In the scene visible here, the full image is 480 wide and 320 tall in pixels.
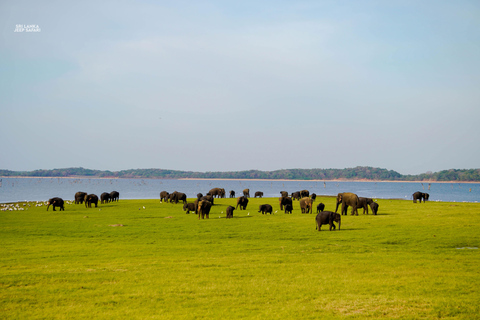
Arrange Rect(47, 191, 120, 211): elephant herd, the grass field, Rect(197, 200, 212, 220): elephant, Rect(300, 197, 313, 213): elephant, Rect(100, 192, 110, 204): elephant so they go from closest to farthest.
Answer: the grass field < Rect(197, 200, 212, 220): elephant < Rect(300, 197, 313, 213): elephant < Rect(47, 191, 120, 211): elephant herd < Rect(100, 192, 110, 204): elephant

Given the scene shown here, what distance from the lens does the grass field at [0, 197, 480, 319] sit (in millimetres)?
10961

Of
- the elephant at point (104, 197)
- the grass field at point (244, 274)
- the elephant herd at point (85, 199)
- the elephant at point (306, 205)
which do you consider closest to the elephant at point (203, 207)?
the grass field at point (244, 274)

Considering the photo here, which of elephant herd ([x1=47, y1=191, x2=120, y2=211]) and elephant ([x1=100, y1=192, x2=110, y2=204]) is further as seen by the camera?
elephant ([x1=100, y1=192, x2=110, y2=204])

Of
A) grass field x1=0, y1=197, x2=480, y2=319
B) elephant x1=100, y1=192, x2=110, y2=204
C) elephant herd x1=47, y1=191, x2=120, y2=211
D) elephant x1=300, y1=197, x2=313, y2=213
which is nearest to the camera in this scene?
grass field x1=0, y1=197, x2=480, y2=319

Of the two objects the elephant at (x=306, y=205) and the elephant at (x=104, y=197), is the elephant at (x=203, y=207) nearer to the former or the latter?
the elephant at (x=306, y=205)

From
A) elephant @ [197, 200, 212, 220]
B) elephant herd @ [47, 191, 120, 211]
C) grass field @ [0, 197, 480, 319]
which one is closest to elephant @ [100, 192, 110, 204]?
elephant herd @ [47, 191, 120, 211]

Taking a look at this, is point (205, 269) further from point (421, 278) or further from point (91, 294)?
point (421, 278)

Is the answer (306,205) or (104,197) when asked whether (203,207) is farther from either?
(104,197)

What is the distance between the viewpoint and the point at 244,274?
1496 centimetres

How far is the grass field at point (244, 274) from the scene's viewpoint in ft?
36.0

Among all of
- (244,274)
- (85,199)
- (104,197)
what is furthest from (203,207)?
(104,197)

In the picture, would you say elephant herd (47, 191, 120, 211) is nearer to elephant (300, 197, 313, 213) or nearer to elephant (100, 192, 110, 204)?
elephant (100, 192, 110, 204)

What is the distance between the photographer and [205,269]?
1590 cm

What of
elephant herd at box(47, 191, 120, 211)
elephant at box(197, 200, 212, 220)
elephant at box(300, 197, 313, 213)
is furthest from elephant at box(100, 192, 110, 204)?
elephant at box(300, 197, 313, 213)
